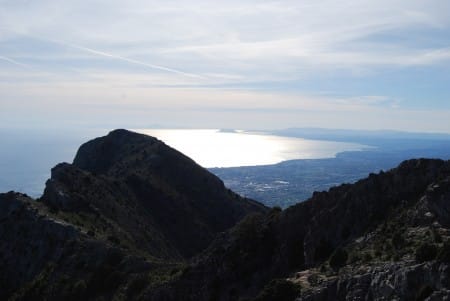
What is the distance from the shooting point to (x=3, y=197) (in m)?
71.8

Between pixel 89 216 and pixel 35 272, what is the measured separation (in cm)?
1052

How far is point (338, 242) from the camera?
1416 inches

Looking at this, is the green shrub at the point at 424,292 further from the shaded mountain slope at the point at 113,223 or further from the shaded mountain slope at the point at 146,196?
the shaded mountain slope at the point at 146,196

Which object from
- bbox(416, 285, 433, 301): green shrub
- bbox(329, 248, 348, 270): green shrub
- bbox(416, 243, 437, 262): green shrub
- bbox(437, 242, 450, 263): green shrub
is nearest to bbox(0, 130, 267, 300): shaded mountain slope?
bbox(329, 248, 348, 270): green shrub

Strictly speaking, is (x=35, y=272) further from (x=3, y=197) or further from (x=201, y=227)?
(x=201, y=227)

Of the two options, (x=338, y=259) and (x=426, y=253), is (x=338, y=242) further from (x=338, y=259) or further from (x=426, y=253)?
(x=426, y=253)

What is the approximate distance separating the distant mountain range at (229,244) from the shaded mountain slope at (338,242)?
0.09 meters

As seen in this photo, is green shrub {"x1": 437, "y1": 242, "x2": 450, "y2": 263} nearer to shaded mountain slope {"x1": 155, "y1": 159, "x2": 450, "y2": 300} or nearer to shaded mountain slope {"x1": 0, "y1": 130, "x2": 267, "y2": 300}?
shaded mountain slope {"x1": 155, "y1": 159, "x2": 450, "y2": 300}

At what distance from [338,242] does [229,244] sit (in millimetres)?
10856

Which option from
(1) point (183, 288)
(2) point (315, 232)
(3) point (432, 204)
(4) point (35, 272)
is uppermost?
(3) point (432, 204)

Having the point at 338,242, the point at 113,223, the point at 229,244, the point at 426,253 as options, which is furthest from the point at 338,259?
the point at 113,223

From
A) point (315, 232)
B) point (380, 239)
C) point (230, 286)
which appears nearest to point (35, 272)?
point (230, 286)

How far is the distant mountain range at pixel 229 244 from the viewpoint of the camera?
2673cm

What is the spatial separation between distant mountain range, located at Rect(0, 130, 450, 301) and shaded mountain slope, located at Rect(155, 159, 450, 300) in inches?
3.5
